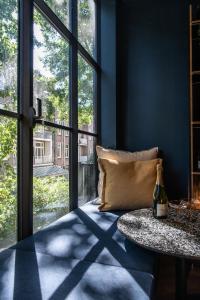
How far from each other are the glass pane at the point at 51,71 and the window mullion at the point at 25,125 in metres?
0.15

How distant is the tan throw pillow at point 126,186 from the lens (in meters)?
2.31

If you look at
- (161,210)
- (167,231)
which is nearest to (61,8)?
(161,210)

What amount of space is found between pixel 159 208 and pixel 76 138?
3.91 feet

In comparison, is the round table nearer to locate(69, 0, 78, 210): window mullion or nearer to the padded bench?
the padded bench

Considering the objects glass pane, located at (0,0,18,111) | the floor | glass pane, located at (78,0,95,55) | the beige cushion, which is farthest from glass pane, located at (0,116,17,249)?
glass pane, located at (78,0,95,55)

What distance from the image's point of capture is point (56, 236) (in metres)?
1.66

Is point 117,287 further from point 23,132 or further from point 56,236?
point 23,132

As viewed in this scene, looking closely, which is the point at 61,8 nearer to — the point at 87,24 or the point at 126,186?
the point at 87,24

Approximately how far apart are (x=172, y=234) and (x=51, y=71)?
4.81ft

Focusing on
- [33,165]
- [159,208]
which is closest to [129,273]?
[159,208]

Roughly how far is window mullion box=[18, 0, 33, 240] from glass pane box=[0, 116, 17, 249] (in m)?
0.04

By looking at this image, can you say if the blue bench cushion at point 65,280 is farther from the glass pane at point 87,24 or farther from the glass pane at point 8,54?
the glass pane at point 87,24

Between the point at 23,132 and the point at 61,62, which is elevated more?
the point at 61,62

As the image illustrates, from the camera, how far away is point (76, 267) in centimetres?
122
